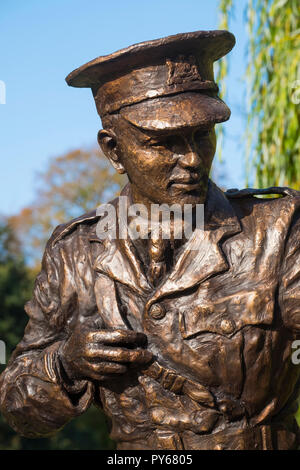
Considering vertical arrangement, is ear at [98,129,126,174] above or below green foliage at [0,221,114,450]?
above

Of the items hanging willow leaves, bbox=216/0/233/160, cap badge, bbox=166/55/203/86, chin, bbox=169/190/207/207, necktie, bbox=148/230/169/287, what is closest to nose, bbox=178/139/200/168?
chin, bbox=169/190/207/207

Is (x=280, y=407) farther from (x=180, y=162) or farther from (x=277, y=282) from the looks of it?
(x=180, y=162)

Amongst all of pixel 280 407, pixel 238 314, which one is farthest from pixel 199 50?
pixel 280 407

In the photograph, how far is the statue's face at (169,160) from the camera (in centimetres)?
306

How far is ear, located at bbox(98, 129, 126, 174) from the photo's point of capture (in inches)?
129

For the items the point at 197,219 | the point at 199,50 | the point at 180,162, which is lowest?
the point at 197,219

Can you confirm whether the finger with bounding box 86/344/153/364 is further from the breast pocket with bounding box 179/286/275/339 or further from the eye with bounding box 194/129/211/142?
the eye with bounding box 194/129/211/142

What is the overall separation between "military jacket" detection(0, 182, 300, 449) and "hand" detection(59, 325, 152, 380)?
0.27ft

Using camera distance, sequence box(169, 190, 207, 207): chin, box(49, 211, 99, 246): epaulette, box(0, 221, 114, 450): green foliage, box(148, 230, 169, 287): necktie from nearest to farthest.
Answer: box(169, 190, 207, 207): chin → box(148, 230, 169, 287): necktie → box(49, 211, 99, 246): epaulette → box(0, 221, 114, 450): green foliage

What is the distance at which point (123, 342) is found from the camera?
10.1ft

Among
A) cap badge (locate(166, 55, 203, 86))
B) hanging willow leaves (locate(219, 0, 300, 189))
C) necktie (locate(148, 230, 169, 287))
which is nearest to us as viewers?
cap badge (locate(166, 55, 203, 86))

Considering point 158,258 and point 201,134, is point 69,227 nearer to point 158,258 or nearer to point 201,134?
point 158,258

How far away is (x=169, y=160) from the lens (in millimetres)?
3076
